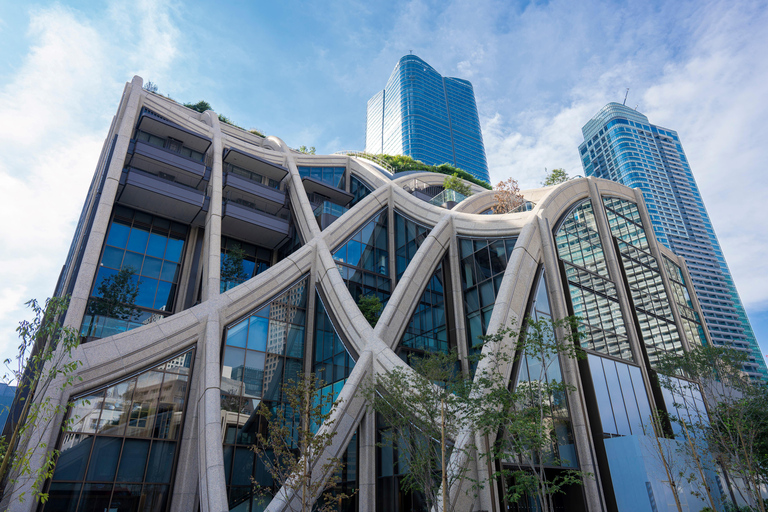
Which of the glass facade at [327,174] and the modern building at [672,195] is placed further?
the modern building at [672,195]

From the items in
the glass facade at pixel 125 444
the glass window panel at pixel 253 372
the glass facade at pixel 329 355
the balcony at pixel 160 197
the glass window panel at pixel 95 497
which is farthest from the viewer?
the balcony at pixel 160 197

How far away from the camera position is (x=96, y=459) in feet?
63.0

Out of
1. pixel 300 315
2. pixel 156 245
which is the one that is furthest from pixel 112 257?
pixel 300 315

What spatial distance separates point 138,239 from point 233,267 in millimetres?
5846

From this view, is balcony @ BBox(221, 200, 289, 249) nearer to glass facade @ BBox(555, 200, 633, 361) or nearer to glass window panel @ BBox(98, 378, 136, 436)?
glass window panel @ BBox(98, 378, 136, 436)

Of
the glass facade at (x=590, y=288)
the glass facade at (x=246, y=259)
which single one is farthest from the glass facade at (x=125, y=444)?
the glass facade at (x=590, y=288)

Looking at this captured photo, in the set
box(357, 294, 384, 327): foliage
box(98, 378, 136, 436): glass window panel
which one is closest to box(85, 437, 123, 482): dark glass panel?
box(98, 378, 136, 436): glass window panel

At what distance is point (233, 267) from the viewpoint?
30.6 m

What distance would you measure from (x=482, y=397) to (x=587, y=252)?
1495 cm

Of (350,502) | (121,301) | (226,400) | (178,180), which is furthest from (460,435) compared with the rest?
(178,180)

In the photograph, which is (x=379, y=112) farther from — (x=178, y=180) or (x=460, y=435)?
(x=460, y=435)

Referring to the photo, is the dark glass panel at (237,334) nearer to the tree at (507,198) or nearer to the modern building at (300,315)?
the modern building at (300,315)

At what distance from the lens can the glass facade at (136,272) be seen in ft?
75.3

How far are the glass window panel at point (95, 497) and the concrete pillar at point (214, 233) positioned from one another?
884 cm
